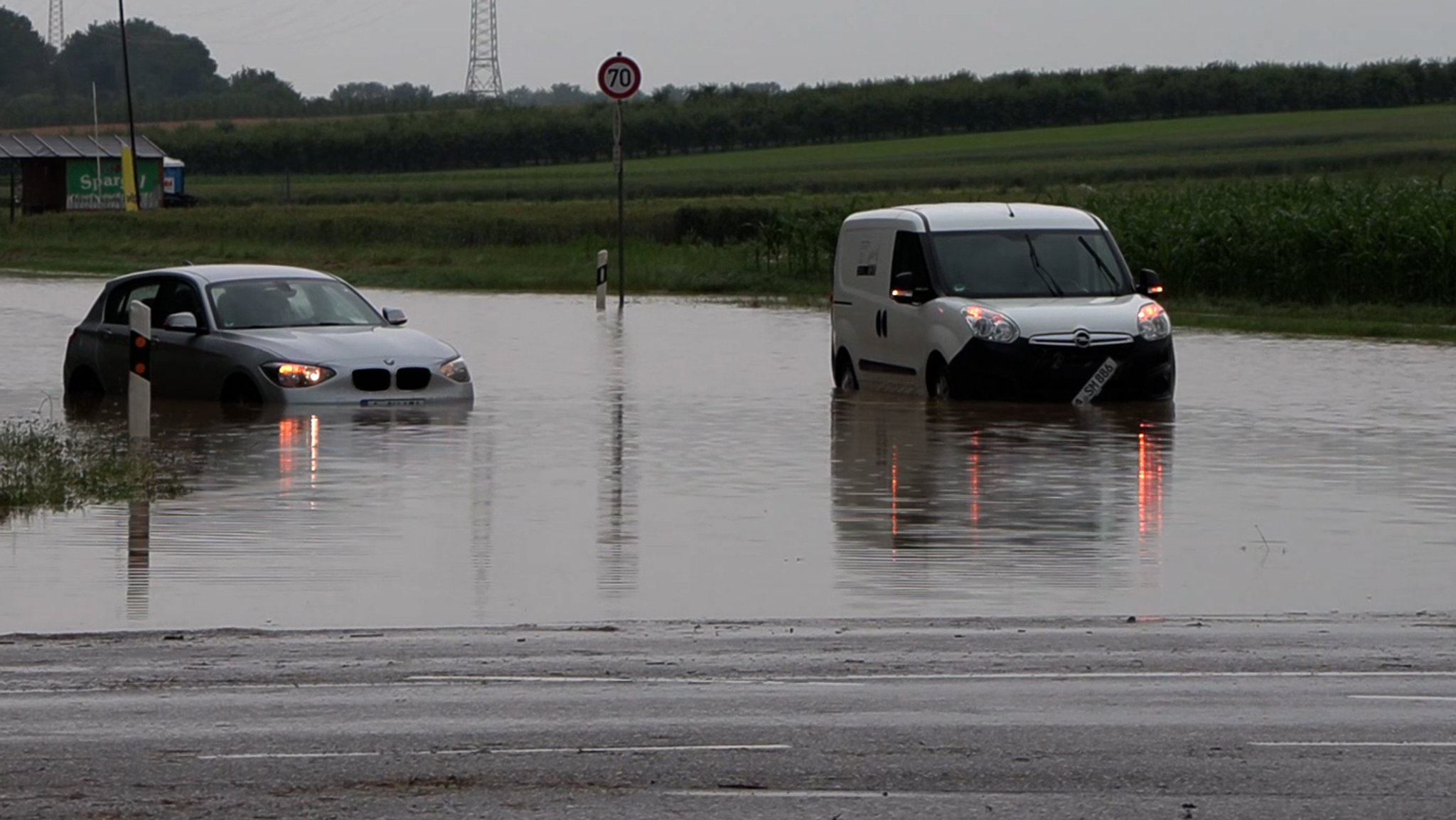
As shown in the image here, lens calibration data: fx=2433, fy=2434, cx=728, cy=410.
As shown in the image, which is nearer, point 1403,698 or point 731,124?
point 1403,698

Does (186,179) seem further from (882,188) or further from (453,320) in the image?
(453,320)

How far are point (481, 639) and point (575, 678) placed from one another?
105 cm

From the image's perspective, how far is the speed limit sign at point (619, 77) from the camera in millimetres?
36594

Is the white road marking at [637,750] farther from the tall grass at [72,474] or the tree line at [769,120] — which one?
the tree line at [769,120]

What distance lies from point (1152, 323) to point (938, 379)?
1898mm

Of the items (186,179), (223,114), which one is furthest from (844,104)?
(223,114)

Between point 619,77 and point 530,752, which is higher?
point 619,77

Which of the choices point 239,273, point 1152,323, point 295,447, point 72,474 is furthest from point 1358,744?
point 239,273

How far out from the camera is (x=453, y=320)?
3512cm

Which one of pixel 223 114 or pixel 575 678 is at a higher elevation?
pixel 223 114

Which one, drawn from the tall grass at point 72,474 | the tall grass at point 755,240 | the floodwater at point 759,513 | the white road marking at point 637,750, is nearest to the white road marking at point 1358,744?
the white road marking at point 637,750

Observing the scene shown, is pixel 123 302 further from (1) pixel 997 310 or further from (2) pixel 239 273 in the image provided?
(1) pixel 997 310

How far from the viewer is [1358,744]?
7.55 meters

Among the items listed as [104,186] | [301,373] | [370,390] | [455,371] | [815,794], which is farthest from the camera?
[104,186]
